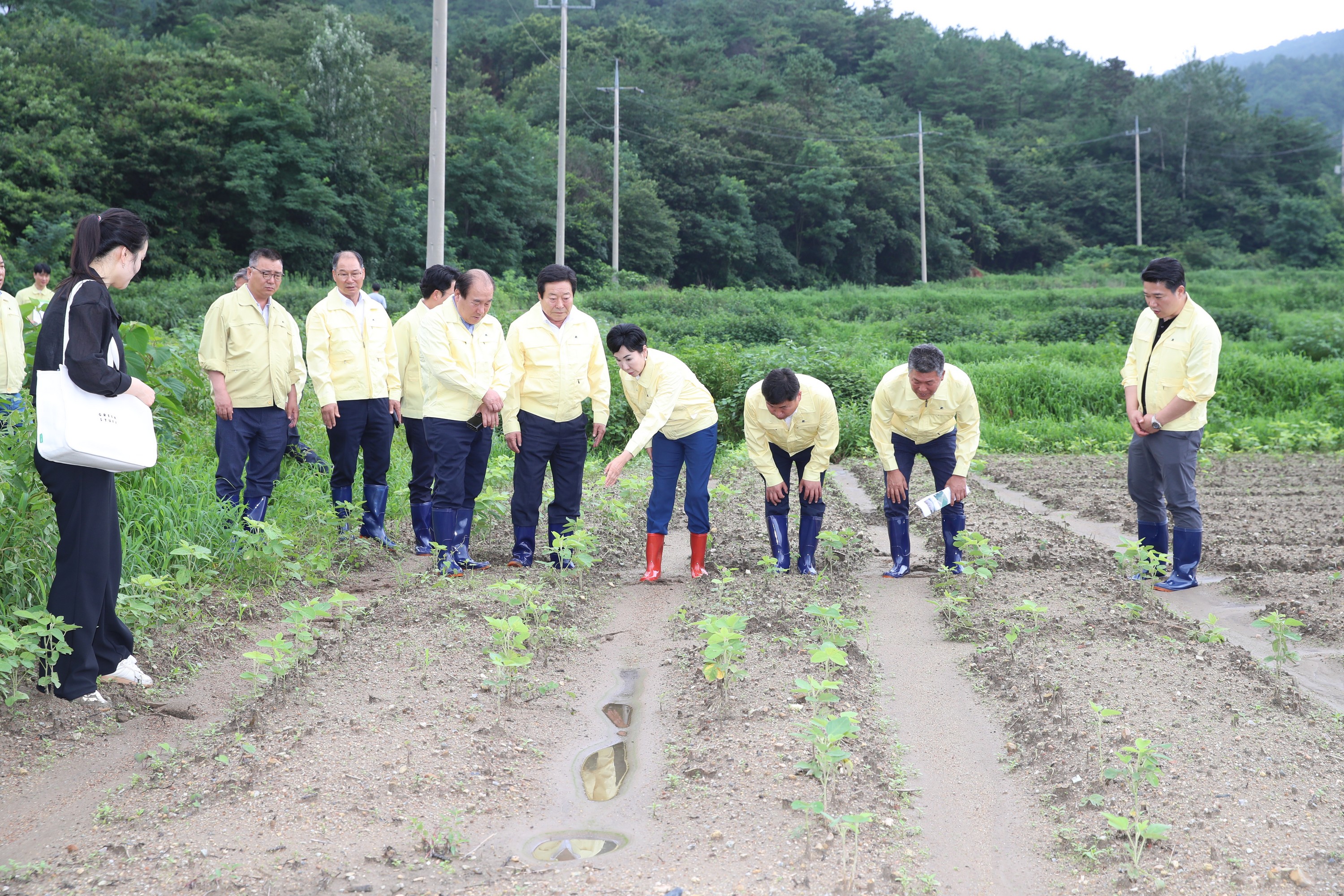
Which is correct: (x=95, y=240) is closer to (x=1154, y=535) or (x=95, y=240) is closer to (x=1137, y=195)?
(x=1154, y=535)

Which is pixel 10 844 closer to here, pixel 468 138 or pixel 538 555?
pixel 538 555

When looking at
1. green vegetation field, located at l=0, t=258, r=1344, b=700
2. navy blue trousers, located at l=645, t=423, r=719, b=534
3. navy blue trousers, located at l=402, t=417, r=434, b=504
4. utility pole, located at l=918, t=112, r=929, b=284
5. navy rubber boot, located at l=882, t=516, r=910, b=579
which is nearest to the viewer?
green vegetation field, located at l=0, t=258, r=1344, b=700

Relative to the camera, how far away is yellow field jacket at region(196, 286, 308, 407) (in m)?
5.90

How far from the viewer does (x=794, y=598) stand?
5590mm

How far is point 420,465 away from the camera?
6.68 meters

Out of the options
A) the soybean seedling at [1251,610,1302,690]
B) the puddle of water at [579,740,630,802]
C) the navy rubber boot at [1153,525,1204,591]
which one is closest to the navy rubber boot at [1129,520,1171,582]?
the navy rubber boot at [1153,525,1204,591]

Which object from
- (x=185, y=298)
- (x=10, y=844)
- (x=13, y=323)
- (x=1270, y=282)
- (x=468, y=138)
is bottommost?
(x=10, y=844)

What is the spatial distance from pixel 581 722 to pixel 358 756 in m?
0.89

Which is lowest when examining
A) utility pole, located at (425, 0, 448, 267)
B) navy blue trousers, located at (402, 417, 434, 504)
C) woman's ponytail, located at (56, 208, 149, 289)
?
navy blue trousers, located at (402, 417, 434, 504)

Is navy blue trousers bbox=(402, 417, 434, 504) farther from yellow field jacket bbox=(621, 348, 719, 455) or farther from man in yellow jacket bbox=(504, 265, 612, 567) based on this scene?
yellow field jacket bbox=(621, 348, 719, 455)

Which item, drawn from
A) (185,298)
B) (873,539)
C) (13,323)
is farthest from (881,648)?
(185,298)

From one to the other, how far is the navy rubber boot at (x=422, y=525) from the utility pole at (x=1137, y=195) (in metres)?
57.1

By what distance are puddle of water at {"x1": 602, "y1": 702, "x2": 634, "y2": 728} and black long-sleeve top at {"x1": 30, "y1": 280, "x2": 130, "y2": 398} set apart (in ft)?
7.14

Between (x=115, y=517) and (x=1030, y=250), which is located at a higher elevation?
(x=1030, y=250)
